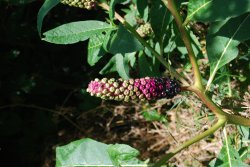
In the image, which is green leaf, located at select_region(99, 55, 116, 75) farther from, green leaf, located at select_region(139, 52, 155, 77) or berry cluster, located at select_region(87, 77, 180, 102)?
berry cluster, located at select_region(87, 77, 180, 102)

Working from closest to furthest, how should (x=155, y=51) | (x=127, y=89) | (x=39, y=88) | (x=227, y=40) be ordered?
(x=127, y=89) → (x=155, y=51) → (x=227, y=40) → (x=39, y=88)

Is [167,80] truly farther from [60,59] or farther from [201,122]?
[60,59]

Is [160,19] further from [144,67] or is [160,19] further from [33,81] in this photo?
[33,81]

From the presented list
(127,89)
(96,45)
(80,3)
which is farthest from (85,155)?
(80,3)

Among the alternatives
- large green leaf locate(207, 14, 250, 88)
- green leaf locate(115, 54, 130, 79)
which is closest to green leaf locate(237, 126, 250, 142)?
large green leaf locate(207, 14, 250, 88)

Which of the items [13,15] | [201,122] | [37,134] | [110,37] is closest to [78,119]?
[37,134]

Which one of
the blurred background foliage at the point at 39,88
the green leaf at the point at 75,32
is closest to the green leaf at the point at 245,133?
the green leaf at the point at 75,32

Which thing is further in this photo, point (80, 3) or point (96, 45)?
point (96, 45)

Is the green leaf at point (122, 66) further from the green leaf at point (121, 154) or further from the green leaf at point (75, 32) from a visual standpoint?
the green leaf at point (121, 154)
